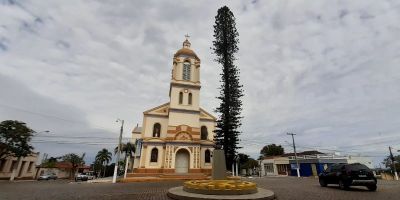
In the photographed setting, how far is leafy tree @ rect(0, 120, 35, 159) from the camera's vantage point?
105 feet

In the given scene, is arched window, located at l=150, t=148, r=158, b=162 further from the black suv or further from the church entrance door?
the black suv

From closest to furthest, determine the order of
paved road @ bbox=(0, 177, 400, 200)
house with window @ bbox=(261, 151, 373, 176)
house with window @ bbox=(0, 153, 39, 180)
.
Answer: paved road @ bbox=(0, 177, 400, 200) < house with window @ bbox=(0, 153, 39, 180) < house with window @ bbox=(261, 151, 373, 176)

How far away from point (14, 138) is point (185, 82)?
25.0 metres

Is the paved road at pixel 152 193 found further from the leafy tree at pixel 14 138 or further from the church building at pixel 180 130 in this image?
the leafy tree at pixel 14 138

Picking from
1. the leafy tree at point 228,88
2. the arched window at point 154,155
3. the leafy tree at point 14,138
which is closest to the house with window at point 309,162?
the leafy tree at point 228,88

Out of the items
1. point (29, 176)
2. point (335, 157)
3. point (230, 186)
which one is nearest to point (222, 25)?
point (230, 186)

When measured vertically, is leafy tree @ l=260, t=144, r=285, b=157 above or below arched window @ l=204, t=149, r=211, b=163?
above

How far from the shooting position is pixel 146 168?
29.5 metres

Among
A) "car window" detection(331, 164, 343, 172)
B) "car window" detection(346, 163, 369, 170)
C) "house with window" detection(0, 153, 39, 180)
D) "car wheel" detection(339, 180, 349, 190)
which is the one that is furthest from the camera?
"house with window" detection(0, 153, 39, 180)

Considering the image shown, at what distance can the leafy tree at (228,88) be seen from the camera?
28.5 m

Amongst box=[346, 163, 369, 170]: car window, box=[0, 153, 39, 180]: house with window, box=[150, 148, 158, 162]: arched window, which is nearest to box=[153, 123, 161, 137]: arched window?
box=[150, 148, 158, 162]: arched window

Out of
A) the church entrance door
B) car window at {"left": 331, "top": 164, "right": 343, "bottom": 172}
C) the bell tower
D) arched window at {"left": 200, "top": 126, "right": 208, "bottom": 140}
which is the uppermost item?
the bell tower

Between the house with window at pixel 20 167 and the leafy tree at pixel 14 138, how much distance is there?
450cm

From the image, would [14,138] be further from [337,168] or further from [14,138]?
[337,168]
